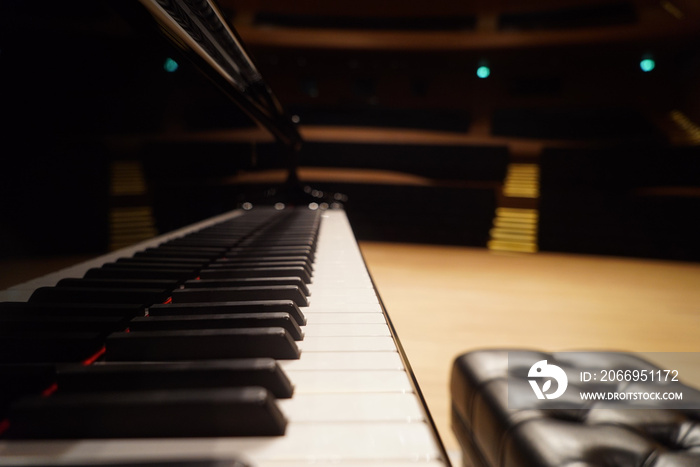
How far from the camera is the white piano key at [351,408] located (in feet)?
1.45

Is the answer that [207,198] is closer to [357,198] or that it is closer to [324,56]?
[357,198]

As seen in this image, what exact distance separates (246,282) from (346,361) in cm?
34

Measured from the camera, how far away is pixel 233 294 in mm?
779

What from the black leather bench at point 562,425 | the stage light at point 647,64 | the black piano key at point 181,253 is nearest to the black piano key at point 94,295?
the black piano key at point 181,253

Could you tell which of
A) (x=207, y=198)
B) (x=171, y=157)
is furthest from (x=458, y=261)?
(x=171, y=157)

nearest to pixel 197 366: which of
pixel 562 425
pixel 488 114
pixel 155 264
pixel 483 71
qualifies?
pixel 155 264

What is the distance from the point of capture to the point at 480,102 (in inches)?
332

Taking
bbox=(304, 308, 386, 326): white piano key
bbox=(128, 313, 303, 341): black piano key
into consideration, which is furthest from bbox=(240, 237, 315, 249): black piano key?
bbox=(128, 313, 303, 341): black piano key

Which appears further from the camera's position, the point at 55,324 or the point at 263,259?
the point at 263,259

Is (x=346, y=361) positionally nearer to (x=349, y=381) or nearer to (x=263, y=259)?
(x=349, y=381)

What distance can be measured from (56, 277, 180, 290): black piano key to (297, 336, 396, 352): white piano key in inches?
11.7

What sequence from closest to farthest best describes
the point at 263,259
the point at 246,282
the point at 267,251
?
1. the point at 246,282
2. the point at 263,259
3. the point at 267,251

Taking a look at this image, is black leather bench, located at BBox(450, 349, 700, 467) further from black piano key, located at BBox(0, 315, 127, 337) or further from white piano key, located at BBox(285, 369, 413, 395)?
black piano key, located at BBox(0, 315, 127, 337)

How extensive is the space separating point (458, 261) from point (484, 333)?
8.14ft
